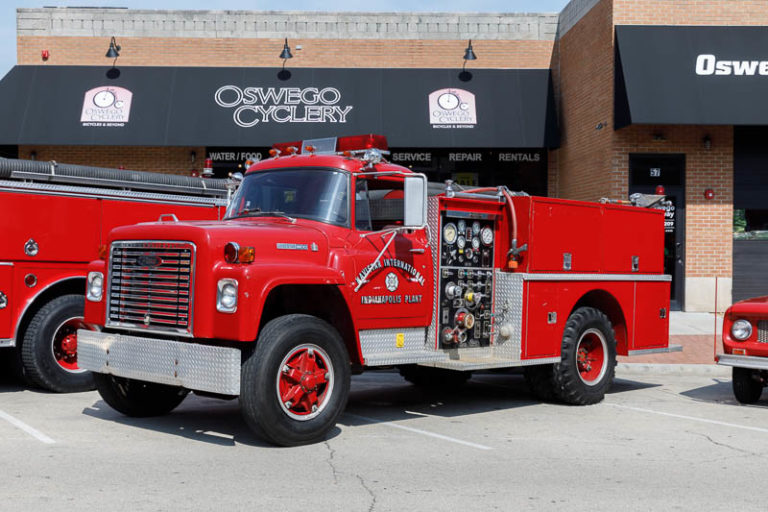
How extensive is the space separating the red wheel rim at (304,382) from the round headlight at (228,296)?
0.63 metres

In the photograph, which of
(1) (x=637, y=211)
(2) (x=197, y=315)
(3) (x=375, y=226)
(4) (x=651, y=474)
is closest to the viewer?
(4) (x=651, y=474)

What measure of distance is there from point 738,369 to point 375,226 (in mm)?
4589

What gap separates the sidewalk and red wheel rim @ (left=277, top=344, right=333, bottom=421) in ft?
21.2

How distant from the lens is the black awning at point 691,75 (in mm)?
16703

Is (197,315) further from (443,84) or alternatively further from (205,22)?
(205,22)

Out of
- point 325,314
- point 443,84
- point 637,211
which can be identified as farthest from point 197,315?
point 443,84

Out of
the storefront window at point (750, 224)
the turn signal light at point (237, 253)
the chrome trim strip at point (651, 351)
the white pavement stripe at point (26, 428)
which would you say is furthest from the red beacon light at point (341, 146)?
the storefront window at point (750, 224)

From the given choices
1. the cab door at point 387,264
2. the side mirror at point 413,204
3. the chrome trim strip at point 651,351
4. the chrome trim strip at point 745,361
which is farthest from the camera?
the chrome trim strip at point 651,351

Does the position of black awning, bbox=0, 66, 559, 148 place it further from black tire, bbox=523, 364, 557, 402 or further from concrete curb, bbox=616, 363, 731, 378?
black tire, bbox=523, 364, 557, 402

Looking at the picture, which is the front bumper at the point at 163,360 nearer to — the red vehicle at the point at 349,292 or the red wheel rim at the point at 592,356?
the red vehicle at the point at 349,292

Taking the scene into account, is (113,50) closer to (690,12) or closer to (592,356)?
(690,12)

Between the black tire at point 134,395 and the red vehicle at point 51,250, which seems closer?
the black tire at point 134,395

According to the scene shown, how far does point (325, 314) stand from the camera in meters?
7.84

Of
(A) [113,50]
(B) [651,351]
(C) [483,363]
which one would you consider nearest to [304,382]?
(C) [483,363]
